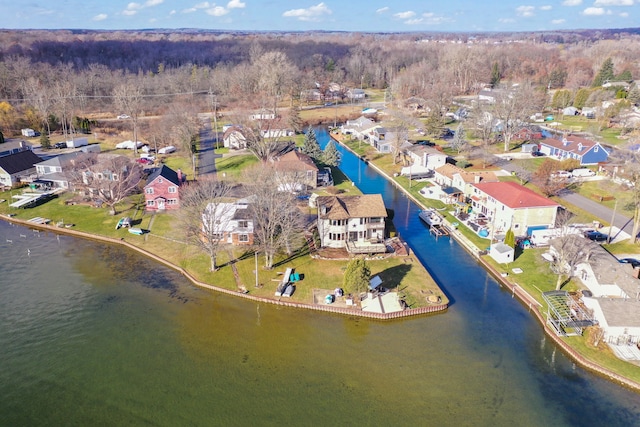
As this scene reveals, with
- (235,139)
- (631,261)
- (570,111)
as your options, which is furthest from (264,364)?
(570,111)

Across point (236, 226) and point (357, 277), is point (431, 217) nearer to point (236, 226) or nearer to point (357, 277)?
point (357, 277)

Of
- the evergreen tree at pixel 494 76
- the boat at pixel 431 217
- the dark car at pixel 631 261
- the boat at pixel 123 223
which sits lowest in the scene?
the boat at pixel 431 217

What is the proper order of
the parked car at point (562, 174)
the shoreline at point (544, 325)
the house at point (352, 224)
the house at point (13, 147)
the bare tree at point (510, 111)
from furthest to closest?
the bare tree at point (510, 111), the house at point (13, 147), the parked car at point (562, 174), the house at point (352, 224), the shoreline at point (544, 325)

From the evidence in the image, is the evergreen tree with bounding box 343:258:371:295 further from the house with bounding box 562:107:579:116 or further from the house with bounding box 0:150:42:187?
the house with bounding box 562:107:579:116

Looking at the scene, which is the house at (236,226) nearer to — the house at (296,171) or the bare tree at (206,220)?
the bare tree at (206,220)

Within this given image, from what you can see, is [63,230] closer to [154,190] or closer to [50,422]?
[154,190]

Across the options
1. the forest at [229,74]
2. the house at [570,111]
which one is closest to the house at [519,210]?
the forest at [229,74]

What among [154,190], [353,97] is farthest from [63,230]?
[353,97]
